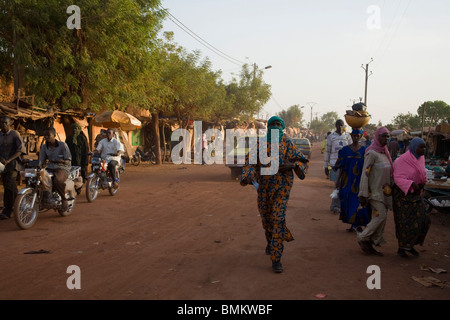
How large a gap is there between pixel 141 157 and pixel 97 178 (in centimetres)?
1530

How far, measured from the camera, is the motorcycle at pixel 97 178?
1048cm

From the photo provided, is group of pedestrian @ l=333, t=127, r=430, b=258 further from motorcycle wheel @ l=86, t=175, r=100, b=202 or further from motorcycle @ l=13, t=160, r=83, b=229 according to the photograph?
motorcycle wheel @ l=86, t=175, r=100, b=202

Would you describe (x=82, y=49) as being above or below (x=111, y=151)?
above

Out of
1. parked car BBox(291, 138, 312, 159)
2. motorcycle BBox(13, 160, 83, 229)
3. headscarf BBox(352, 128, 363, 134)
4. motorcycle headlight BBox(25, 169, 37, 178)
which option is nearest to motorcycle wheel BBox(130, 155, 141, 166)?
parked car BBox(291, 138, 312, 159)

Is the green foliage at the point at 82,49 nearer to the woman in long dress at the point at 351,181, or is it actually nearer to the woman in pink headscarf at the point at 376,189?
the woman in long dress at the point at 351,181

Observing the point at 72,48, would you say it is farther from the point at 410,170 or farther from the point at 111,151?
the point at 410,170

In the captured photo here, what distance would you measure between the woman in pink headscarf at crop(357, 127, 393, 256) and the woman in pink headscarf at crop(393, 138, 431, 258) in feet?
0.58

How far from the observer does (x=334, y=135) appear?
9.36 metres

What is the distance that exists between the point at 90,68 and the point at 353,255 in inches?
421

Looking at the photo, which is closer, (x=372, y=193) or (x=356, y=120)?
(x=372, y=193)

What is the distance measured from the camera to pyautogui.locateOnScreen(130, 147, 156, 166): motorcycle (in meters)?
24.6

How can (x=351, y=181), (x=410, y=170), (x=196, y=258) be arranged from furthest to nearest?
(x=351, y=181) → (x=410, y=170) → (x=196, y=258)

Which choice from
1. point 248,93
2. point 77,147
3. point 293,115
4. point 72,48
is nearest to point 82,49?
point 72,48

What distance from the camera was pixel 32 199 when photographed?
24.6 ft
